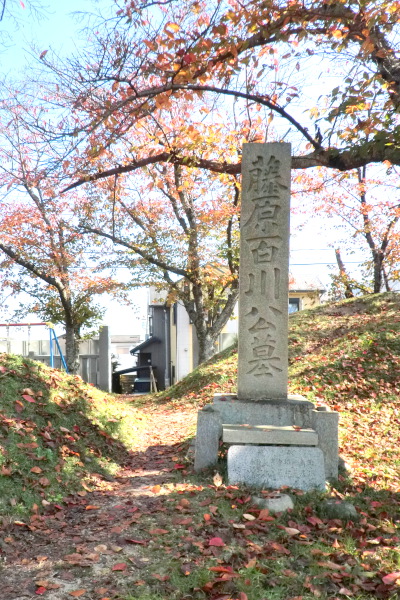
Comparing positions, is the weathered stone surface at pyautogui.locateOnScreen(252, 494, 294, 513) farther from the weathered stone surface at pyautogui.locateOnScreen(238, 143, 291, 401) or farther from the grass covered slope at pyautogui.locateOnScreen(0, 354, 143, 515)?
the grass covered slope at pyautogui.locateOnScreen(0, 354, 143, 515)

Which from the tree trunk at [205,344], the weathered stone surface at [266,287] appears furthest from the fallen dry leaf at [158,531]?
the tree trunk at [205,344]

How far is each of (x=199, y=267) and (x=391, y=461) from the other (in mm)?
9858

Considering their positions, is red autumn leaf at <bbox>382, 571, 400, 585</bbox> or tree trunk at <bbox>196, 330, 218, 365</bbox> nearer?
red autumn leaf at <bbox>382, 571, 400, 585</bbox>

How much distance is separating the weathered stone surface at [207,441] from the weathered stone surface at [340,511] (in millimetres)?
1588

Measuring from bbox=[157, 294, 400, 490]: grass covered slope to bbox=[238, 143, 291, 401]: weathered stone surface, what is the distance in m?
1.71

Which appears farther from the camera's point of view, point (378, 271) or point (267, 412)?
point (378, 271)

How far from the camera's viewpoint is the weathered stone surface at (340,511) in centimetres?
473

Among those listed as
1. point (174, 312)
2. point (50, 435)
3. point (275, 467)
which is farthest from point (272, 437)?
point (174, 312)

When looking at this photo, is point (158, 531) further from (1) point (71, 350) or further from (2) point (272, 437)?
(1) point (71, 350)

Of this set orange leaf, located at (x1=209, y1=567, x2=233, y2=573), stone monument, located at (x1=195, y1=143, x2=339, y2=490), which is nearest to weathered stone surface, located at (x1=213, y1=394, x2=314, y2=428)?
stone monument, located at (x1=195, y1=143, x2=339, y2=490)

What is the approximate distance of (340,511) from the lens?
4.77 meters

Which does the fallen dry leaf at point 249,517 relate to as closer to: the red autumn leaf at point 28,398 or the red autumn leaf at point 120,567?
the red autumn leaf at point 120,567

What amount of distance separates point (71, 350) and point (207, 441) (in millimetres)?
12857

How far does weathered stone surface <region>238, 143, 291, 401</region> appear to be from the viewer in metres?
6.51
